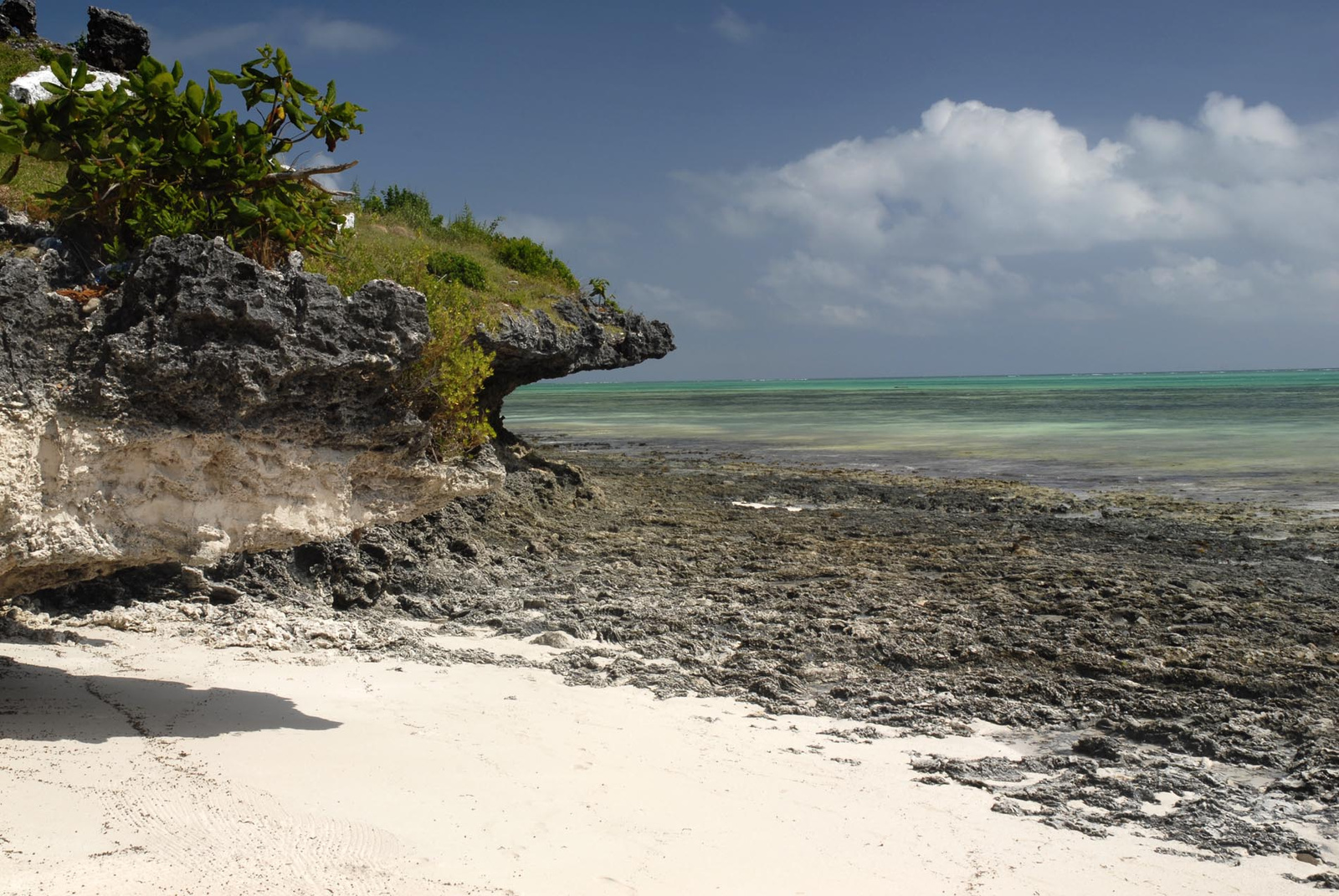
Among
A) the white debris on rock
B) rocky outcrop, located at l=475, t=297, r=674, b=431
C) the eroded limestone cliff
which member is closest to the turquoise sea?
rocky outcrop, located at l=475, t=297, r=674, b=431

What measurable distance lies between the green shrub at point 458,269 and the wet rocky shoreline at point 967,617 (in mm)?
2962

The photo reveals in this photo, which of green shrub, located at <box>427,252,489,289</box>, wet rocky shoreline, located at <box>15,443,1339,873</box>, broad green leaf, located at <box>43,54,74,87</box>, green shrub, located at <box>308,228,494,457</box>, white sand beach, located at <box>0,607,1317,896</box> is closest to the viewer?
white sand beach, located at <box>0,607,1317,896</box>

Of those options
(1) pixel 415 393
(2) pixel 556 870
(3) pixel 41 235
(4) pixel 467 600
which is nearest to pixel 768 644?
(4) pixel 467 600

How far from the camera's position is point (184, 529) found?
588 cm

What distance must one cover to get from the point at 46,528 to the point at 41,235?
8.29ft

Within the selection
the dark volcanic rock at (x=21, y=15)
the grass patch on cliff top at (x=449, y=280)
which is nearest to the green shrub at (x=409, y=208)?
the grass patch on cliff top at (x=449, y=280)

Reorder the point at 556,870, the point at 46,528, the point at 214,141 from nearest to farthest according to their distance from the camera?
1. the point at 556,870
2. the point at 46,528
3. the point at 214,141

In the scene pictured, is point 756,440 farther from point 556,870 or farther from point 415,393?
point 556,870

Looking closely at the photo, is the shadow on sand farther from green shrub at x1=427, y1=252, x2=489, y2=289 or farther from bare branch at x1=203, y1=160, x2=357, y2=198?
green shrub at x1=427, y1=252, x2=489, y2=289

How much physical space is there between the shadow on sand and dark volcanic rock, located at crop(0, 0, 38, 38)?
18.6 m

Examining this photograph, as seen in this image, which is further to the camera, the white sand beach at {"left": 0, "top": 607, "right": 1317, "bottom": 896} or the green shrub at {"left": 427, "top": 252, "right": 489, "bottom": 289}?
the green shrub at {"left": 427, "top": 252, "right": 489, "bottom": 289}

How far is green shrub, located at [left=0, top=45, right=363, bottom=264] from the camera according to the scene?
603 centimetres

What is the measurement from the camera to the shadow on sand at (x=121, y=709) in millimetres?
5785

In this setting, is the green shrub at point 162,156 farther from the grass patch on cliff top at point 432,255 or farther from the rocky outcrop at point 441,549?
the rocky outcrop at point 441,549
